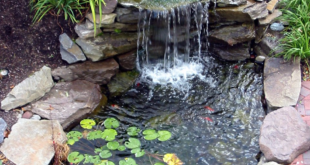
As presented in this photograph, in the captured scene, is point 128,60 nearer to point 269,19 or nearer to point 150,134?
point 150,134

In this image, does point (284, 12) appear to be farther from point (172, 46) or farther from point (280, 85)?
point (172, 46)

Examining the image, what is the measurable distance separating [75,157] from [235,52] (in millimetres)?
3068

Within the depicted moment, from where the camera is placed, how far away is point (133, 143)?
3.80 meters

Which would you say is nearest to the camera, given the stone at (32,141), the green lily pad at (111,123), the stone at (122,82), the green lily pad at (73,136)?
the stone at (32,141)

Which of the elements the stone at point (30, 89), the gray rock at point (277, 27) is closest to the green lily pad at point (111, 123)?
the stone at point (30, 89)

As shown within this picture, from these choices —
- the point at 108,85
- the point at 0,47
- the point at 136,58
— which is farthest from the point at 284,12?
the point at 0,47

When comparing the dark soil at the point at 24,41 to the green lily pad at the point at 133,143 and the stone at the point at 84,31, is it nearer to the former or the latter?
the stone at the point at 84,31

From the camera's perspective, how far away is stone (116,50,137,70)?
4.84m

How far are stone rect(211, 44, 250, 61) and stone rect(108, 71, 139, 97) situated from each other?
1490 mm

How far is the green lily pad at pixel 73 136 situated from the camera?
3.85 m

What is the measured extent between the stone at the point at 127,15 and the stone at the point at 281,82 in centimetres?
Result: 206

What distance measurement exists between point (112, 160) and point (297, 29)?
3189 mm

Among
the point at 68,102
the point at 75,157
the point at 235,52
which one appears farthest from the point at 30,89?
the point at 235,52

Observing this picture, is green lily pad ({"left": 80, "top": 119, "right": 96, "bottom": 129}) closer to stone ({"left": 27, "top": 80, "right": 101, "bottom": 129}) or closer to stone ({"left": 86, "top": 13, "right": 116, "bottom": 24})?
stone ({"left": 27, "top": 80, "right": 101, "bottom": 129})
